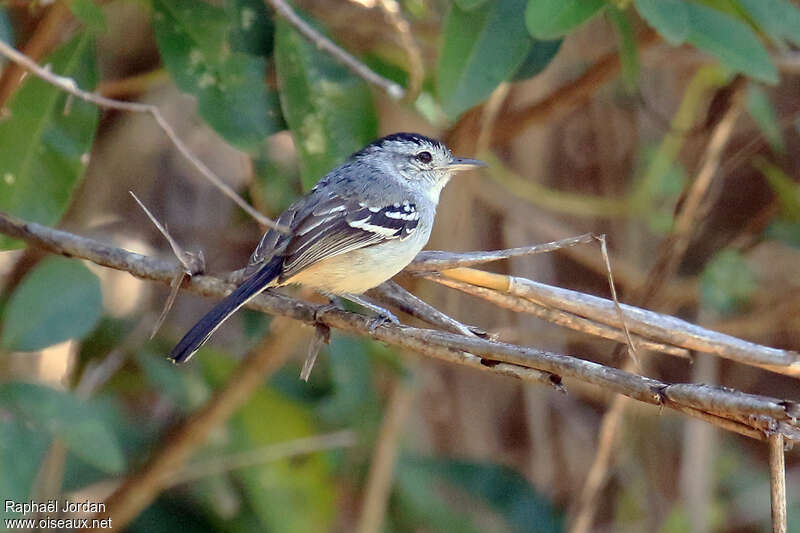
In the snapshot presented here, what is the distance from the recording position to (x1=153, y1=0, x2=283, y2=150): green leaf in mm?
3395

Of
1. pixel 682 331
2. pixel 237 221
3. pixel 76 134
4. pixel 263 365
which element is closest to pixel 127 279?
pixel 237 221

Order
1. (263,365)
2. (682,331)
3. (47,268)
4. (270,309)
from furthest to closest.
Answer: (263,365)
(47,268)
(270,309)
(682,331)

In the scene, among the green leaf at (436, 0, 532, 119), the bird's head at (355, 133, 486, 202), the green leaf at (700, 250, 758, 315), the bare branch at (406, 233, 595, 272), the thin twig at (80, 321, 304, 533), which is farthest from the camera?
the green leaf at (700, 250, 758, 315)

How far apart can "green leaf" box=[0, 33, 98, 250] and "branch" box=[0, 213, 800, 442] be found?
1.21 feet

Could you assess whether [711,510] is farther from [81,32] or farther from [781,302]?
[81,32]

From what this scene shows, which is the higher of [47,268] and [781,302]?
[781,302]

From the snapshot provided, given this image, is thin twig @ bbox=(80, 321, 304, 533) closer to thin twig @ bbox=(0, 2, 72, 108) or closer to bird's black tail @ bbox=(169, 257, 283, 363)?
bird's black tail @ bbox=(169, 257, 283, 363)

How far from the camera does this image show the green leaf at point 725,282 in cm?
504

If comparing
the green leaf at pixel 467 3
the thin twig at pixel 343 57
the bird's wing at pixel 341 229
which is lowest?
the bird's wing at pixel 341 229

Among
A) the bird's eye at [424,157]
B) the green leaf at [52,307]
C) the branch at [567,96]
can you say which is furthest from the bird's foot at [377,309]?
the branch at [567,96]

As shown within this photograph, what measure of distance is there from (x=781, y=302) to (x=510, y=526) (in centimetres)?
195

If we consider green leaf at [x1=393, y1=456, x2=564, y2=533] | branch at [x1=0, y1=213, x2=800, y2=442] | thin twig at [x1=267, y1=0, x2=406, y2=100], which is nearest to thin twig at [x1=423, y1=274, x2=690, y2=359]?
branch at [x1=0, y1=213, x2=800, y2=442]

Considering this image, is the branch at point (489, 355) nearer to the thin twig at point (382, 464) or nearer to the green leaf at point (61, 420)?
the green leaf at point (61, 420)

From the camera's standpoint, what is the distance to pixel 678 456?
262 inches
